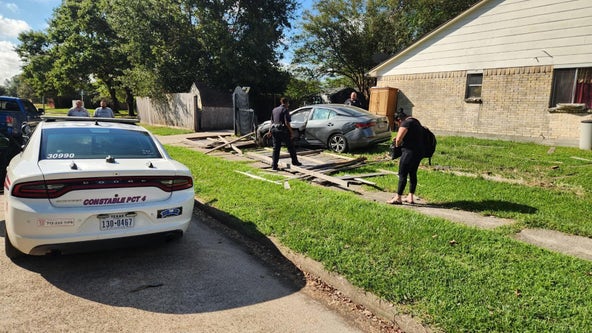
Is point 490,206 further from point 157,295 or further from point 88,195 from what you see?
point 88,195

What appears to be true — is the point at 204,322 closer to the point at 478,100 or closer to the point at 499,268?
the point at 499,268

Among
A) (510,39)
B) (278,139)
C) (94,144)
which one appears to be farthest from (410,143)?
(510,39)

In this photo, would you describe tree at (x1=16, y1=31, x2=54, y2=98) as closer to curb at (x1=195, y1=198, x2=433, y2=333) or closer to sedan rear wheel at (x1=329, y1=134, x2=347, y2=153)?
sedan rear wheel at (x1=329, y1=134, x2=347, y2=153)

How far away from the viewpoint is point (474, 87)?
15164mm

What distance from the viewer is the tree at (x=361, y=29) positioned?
92.8 feet

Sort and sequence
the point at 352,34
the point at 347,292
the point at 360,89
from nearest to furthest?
the point at 347,292, the point at 352,34, the point at 360,89

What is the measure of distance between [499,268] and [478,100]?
13007mm

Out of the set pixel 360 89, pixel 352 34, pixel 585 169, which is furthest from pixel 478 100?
pixel 360 89

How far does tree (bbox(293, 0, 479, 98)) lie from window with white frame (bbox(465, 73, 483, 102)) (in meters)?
13.5

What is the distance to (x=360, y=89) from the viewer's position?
3328 cm

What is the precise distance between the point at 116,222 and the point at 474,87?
600 inches

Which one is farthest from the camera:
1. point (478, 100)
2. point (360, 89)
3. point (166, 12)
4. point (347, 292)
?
point (360, 89)

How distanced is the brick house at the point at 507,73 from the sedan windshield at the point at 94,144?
44.0ft

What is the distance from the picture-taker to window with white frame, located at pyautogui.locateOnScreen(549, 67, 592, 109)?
39.6 feet
